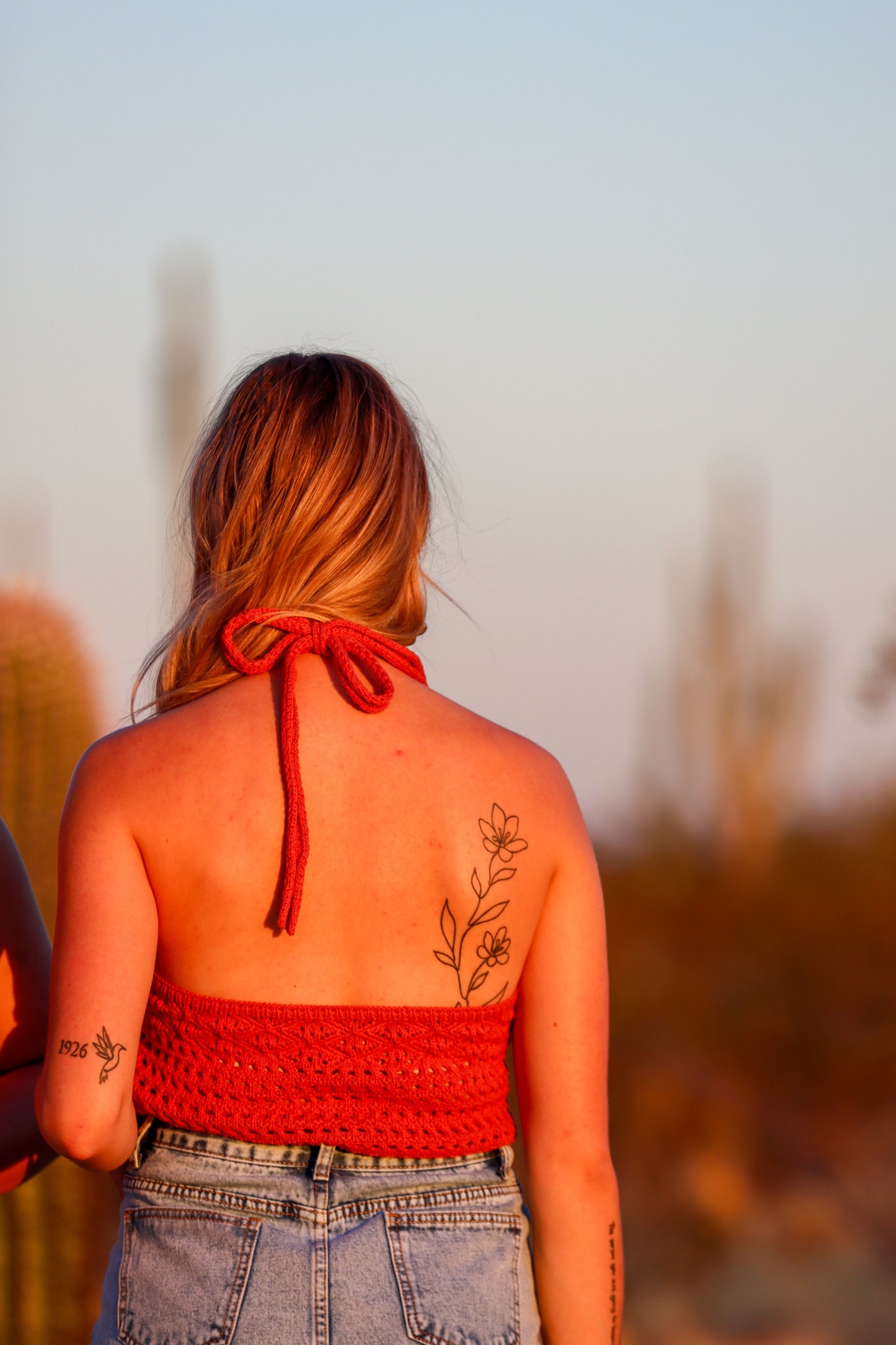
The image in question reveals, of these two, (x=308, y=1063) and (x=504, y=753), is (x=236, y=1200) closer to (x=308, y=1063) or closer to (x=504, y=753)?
(x=308, y=1063)

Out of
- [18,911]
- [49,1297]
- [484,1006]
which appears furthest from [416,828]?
[49,1297]

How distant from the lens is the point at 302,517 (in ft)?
5.04

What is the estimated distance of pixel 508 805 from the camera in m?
1.50

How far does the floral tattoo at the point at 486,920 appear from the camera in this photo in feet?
4.73

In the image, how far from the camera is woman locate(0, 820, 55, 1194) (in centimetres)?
165

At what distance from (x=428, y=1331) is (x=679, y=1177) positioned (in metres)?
5.94

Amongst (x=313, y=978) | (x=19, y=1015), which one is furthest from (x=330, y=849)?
(x=19, y=1015)

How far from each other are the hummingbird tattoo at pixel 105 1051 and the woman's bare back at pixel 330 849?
10 centimetres

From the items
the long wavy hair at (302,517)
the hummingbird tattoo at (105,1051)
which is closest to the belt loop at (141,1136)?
the hummingbird tattoo at (105,1051)

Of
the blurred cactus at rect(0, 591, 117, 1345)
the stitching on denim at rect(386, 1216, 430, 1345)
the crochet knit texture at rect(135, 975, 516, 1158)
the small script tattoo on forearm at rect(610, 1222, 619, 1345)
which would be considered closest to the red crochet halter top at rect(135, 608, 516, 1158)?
the crochet knit texture at rect(135, 975, 516, 1158)

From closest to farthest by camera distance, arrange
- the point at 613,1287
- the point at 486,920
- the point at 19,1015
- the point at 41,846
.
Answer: the point at 486,920 < the point at 613,1287 < the point at 19,1015 < the point at 41,846

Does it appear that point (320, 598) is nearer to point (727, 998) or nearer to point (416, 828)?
point (416, 828)

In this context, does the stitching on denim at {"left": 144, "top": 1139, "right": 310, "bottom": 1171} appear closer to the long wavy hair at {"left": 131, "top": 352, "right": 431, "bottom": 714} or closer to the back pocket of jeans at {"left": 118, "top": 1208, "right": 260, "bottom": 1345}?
the back pocket of jeans at {"left": 118, "top": 1208, "right": 260, "bottom": 1345}

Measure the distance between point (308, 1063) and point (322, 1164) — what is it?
0.12 metres
